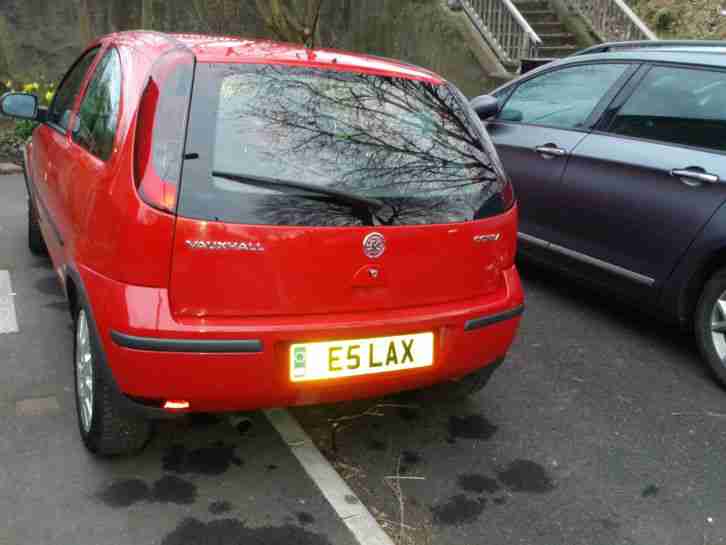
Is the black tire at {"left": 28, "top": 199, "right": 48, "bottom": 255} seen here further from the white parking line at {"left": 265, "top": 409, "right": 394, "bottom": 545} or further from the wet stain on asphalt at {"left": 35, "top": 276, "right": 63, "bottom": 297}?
the white parking line at {"left": 265, "top": 409, "right": 394, "bottom": 545}

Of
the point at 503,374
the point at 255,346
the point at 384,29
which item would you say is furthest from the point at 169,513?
the point at 384,29

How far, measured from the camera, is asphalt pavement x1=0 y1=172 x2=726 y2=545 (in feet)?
8.80

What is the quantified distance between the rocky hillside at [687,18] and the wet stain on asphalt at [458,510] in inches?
611

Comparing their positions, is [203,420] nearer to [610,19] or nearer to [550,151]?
[550,151]

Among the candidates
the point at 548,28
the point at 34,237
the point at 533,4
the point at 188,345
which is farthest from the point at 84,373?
the point at 533,4

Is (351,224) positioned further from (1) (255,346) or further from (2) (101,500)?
(2) (101,500)

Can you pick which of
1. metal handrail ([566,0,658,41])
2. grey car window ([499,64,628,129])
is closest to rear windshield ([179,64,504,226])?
grey car window ([499,64,628,129])

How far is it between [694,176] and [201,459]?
2.76 meters

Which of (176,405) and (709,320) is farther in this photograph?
(709,320)

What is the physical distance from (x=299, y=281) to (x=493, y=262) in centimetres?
85

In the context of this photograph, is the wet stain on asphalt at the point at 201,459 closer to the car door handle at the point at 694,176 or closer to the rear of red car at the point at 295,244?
the rear of red car at the point at 295,244

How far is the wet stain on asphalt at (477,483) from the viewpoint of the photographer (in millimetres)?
2961

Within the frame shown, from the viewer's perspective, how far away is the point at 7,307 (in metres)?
4.57

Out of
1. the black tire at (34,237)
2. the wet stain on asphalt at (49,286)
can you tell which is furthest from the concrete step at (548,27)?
the wet stain on asphalt at (49,286)
